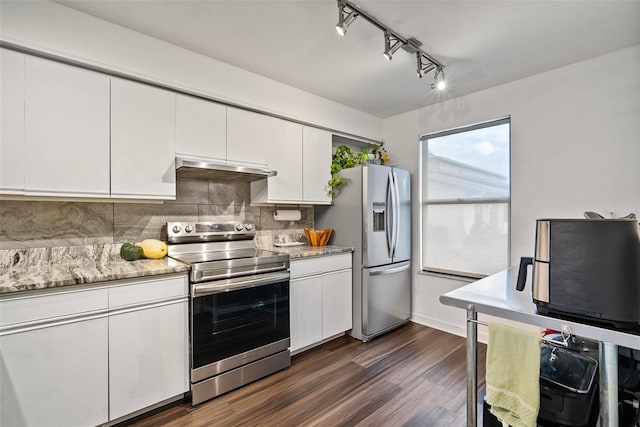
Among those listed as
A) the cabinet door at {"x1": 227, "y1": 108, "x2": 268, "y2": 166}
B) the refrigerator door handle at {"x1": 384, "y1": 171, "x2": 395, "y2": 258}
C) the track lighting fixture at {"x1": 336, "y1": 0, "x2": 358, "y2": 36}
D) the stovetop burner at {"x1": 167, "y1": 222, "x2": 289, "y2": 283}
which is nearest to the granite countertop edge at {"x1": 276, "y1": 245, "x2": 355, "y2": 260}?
the stovetop burner at {"x1": 167, "y1": 222, "x2": 289, "y2": 283}

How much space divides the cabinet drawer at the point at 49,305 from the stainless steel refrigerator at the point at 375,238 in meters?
2.09

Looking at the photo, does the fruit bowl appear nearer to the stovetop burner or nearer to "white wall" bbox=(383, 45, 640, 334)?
the stovetop burner

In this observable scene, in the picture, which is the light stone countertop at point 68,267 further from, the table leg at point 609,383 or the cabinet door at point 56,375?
the table leg at point 609,383

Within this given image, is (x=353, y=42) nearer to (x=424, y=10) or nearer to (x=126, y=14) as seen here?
(x=424, y=10)

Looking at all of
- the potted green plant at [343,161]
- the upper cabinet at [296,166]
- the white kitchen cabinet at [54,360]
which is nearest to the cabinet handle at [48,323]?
the white kitchen cabinet at [54,360]

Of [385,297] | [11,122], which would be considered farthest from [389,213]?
[11,122]

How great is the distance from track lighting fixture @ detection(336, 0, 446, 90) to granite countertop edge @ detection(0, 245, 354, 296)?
1.82 m

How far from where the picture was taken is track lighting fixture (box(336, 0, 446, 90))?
5.69 feet

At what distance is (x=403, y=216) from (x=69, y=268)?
2878 millimetres

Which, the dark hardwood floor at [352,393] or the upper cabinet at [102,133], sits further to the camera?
the dark hardwood floor at [352,393]

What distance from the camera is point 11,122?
5.35 ft

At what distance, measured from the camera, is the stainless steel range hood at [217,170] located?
2156 mm

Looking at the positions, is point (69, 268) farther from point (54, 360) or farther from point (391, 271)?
point (391, 271)

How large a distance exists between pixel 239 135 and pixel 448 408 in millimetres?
2533
